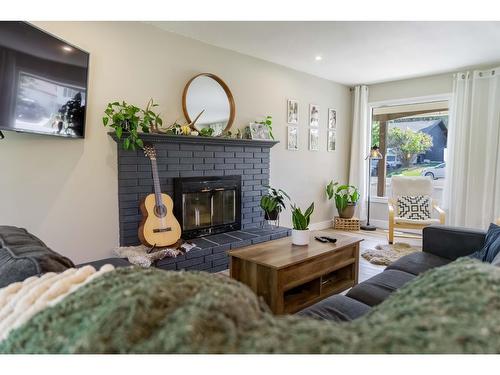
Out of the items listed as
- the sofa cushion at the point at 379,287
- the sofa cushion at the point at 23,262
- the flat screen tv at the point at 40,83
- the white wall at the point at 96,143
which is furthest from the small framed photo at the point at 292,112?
the sofa cushion at the point at 23,262

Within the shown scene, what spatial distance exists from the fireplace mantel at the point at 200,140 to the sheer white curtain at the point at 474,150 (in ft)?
8.52

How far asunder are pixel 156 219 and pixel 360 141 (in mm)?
3882

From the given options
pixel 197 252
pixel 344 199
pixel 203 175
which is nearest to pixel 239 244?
pixel 197 252

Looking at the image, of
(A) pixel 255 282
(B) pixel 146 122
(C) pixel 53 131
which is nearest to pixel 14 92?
(C) pixel 53 131

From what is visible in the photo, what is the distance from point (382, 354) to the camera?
0.39 metres

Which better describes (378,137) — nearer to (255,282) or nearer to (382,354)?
(255,282)

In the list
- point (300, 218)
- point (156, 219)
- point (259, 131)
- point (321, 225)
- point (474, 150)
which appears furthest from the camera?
point (321, 225)

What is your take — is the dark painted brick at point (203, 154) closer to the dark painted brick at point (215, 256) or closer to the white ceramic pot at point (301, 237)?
the dark painted brick at point (215, 256)

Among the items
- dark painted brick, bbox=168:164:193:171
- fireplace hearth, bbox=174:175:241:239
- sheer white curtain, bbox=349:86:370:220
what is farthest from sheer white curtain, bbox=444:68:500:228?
dark painted brick, bbox=168:164:193:171

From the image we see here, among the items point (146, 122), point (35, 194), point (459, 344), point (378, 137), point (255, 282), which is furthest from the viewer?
point (378, 137)

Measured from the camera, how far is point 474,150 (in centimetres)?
433

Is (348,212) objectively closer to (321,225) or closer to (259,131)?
(321,225)

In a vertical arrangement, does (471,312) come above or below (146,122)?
below
